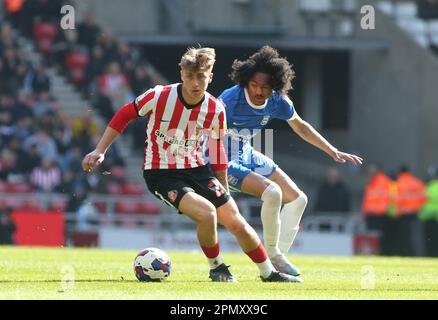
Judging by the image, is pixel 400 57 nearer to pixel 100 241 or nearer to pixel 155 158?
pixel 100 241

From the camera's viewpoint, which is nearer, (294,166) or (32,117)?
(32,117)

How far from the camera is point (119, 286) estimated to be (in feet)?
33.7

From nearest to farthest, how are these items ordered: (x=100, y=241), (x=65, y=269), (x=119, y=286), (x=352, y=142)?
(x=119, y=286)
(x=65, y=269)
(x=100, y=241)
(x=352, y=142)

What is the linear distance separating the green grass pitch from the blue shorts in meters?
0.89

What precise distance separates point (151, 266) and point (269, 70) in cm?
204

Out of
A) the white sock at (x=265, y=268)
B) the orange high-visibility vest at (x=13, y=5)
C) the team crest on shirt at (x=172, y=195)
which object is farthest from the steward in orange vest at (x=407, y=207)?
the team crest on shirt at (x=172, y=195)

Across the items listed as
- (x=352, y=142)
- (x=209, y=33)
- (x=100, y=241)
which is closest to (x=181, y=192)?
(x=100, y=241)

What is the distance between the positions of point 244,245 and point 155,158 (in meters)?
1.05

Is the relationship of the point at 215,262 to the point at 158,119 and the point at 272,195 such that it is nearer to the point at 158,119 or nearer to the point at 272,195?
the point at 272,195

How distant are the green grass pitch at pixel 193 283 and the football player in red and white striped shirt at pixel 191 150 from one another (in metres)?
0.50

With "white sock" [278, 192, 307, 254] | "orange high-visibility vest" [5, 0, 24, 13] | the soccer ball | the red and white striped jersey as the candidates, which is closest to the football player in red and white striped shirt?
the red and white striped jersey

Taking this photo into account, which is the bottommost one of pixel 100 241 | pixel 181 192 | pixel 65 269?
pixel 100 241

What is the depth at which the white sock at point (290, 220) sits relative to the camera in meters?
12.1

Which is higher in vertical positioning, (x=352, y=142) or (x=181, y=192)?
(x=181, y=192)
